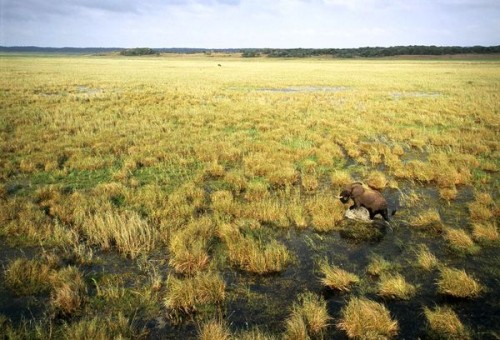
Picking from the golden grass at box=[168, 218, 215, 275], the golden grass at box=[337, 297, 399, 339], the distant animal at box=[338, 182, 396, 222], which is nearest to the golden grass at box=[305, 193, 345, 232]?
the distant animal at box=[338, 182, 396, 222]

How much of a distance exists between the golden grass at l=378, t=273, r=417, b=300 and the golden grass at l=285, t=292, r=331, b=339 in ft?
3.22

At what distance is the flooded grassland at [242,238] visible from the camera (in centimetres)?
480

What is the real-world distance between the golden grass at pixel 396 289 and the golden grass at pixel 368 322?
54 centimetres

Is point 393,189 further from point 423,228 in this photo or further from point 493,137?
point 493,137

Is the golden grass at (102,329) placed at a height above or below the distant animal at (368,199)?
below

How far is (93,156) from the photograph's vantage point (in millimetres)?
12984

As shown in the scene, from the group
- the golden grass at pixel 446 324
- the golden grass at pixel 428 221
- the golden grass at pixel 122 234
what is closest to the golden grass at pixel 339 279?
the golden grass at pixel 446 324

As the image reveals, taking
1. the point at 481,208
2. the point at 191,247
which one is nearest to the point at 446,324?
the point at 191,247

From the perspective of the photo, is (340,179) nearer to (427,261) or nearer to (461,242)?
(461,242)

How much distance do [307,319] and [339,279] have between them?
3.40 ft

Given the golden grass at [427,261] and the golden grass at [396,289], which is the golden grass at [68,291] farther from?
the golden grass at [427,261]

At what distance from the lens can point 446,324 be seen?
179 inches

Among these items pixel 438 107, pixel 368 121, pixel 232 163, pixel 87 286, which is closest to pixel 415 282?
pixel 87 286

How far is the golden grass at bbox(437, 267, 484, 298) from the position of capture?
5234mm
